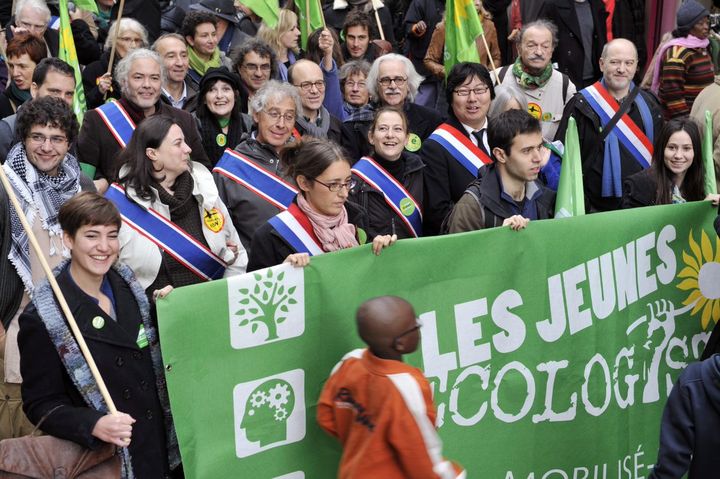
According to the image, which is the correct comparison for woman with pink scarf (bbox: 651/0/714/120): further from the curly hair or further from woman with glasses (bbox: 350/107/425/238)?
the curly hair

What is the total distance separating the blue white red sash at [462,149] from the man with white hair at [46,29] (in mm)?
3231

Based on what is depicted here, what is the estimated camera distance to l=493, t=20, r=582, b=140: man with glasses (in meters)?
8.23

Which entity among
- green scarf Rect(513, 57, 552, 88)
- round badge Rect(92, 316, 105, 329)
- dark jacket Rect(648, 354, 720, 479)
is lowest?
dark jacket Rect(648, 354, 720, 479)

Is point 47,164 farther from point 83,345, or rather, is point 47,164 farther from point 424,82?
point 424,82

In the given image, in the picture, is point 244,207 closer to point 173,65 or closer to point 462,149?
point 462,149

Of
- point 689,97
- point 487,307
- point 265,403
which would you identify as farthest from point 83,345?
point 689,97

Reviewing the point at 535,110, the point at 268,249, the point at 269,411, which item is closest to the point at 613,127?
the point at 535,110

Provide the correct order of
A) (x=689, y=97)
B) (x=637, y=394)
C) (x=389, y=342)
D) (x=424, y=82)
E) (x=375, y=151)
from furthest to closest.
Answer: (x=424, y=82), (x=689, y=97), (x=375, y=151), (x=637, y=394), (x=389, y=342)

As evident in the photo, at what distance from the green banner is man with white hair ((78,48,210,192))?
2072 mm

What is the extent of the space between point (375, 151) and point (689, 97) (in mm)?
3320

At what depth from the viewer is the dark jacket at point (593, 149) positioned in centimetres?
766

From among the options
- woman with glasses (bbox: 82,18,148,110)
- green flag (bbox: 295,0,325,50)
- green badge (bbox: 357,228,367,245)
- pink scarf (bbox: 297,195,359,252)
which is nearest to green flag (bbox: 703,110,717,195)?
green badge (bbox: 357,228,367,245)

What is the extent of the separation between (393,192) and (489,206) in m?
0.98

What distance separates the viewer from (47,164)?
5.56 m
